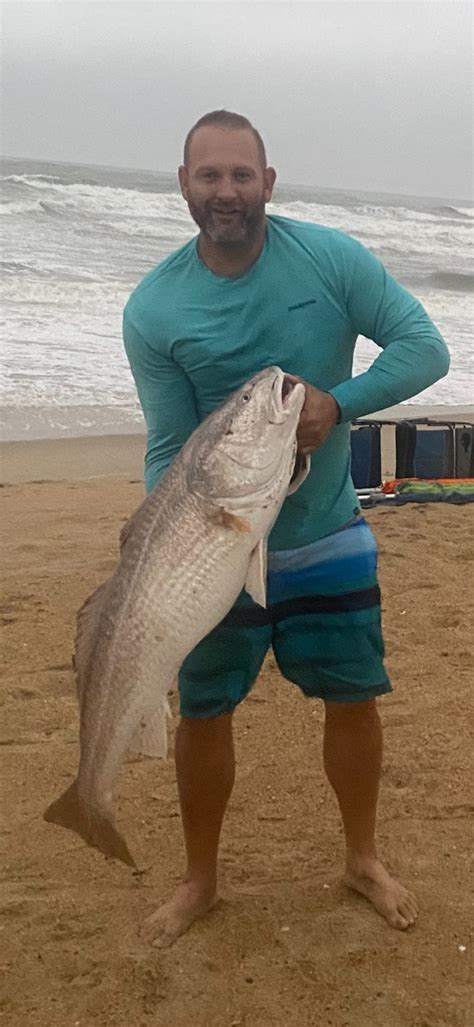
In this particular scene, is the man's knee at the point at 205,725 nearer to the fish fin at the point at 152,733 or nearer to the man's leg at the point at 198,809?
the man's leg at the point at 198,809

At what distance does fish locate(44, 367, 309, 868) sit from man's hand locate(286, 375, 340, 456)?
0.13 ft

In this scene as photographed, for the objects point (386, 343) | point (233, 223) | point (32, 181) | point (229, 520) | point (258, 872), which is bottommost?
point (258, 872)

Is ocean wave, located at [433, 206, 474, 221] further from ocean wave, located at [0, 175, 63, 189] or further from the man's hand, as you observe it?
the man's hand

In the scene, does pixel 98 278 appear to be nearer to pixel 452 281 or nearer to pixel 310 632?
pixel 452 281

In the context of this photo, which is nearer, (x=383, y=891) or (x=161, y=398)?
(x=161, y=398)

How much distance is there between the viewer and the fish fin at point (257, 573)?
2641 mm

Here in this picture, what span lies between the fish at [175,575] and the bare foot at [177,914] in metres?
0.47

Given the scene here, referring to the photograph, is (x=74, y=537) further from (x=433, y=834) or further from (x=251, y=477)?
(x=251, y=477)

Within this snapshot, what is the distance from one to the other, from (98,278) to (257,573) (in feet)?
57.2

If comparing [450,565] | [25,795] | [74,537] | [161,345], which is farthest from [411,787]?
[74,537]

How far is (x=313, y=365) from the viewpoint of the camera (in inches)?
115

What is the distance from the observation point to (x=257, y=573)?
265 centimetres

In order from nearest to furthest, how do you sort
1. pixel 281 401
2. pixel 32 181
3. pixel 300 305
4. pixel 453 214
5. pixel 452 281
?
pixel 281 401 → pixel 300 305 → pixel 452 281 → pixel 32 181 → pixel 453 214

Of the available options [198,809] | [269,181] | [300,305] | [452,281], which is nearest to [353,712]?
[198,809]
